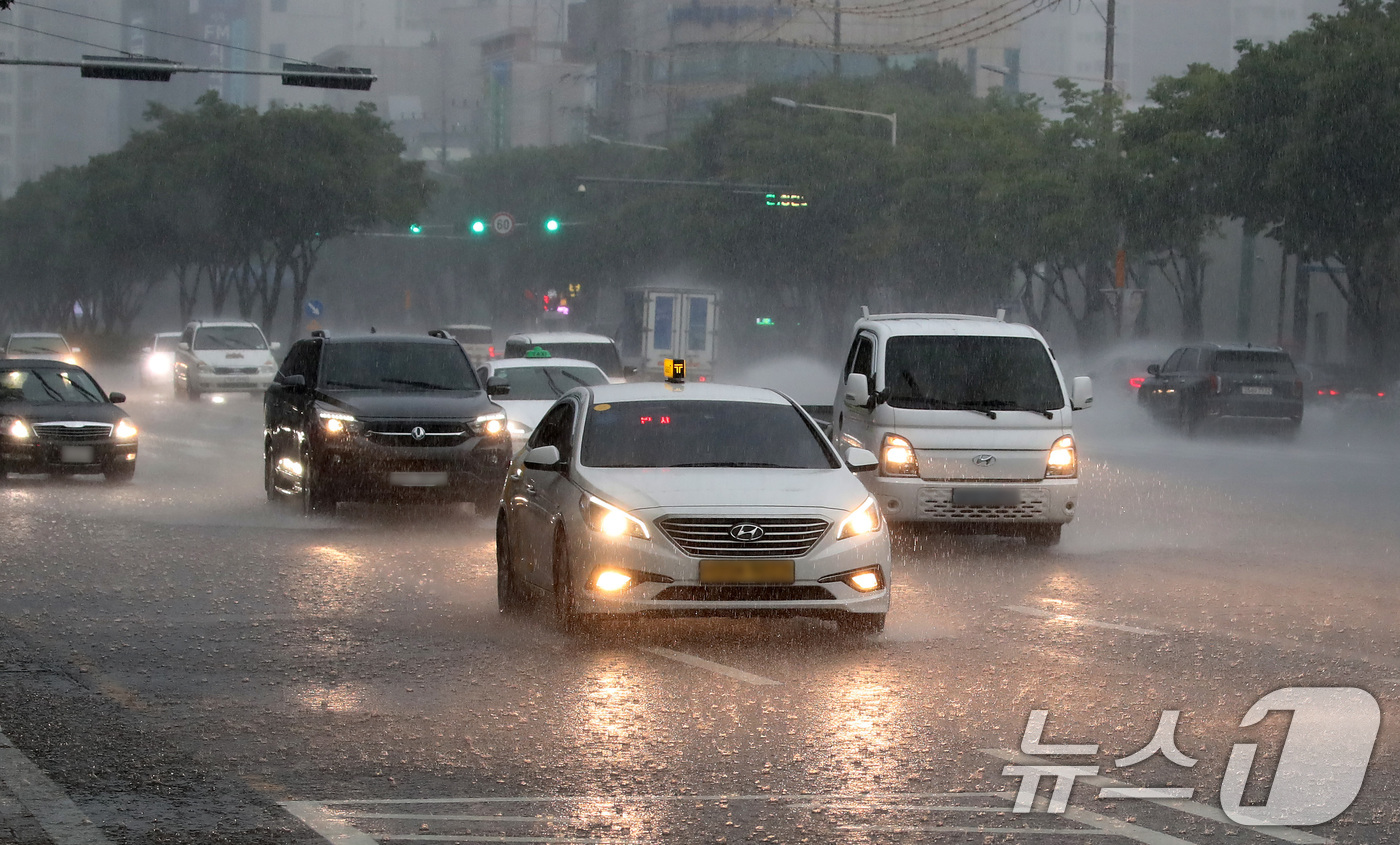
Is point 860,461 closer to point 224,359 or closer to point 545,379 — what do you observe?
point 545,379

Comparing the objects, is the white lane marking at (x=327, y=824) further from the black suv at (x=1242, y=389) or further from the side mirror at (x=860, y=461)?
the black suv at (x=1242, y=389)

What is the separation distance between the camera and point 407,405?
59.3 feet

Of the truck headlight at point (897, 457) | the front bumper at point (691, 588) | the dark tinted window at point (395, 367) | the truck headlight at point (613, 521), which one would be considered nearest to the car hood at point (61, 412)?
the dark tinted window at point (395, 367)

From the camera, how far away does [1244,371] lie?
3372 centimetres

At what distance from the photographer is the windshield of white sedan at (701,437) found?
11.3 m

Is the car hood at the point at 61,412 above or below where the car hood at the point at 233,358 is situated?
above

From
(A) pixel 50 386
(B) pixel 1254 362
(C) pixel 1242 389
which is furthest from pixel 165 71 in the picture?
(B) pixel 1254 362

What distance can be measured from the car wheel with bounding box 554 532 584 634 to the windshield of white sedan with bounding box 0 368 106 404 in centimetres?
1277

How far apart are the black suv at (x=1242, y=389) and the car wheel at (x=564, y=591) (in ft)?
80.7

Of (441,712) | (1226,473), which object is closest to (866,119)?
(1226,473)

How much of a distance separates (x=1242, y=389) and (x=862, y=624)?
79.9 ft

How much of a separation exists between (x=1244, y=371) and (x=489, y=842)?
95.8 feet

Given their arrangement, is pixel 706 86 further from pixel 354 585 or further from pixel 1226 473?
pixel 354 585

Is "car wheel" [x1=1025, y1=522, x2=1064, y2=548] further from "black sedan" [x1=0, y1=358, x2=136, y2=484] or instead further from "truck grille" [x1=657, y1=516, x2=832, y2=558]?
"black sedan" [x1=0, y1=358, x2=136, y2=484]
